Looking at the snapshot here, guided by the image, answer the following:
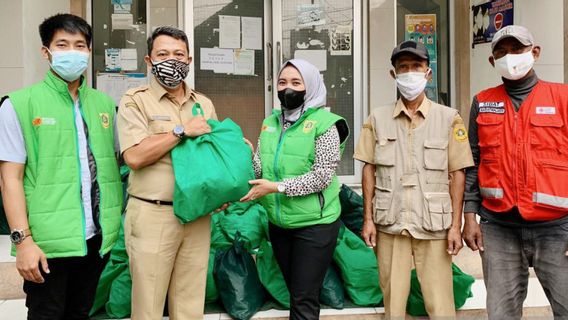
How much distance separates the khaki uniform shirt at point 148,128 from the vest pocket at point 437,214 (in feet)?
4.30

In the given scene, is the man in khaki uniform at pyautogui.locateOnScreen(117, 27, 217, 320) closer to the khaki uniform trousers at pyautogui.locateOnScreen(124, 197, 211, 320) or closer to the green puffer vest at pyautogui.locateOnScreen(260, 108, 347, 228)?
the khaki uniform trousers at pyautogui.locateOnScreen(124, 197, 211, 320)

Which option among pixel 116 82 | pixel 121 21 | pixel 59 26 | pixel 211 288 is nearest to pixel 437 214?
pixel 211 288

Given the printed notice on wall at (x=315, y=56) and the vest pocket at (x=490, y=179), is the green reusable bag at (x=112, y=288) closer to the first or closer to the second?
the vest pocket at (x=490, y=179)

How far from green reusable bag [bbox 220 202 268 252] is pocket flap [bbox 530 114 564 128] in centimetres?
198

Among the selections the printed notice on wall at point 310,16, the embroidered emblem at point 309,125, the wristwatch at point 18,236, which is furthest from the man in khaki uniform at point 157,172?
the printed notice on wall at point 310,16

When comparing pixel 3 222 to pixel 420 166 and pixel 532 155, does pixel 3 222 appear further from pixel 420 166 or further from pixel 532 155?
pixel 532 155

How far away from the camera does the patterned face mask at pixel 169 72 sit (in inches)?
87.9

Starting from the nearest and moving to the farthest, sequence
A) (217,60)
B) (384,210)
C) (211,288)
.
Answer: (384,210) → (211,288) → (217,60)

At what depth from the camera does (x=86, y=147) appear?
223 cm

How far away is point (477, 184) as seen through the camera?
8.36ft

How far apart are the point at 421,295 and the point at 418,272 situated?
25.5 inches

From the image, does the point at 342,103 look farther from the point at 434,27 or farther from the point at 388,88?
the point at 434,27

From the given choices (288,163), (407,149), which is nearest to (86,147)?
(288,163)

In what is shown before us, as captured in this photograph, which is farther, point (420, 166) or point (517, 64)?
point (420, 166)
